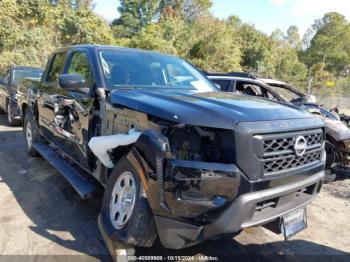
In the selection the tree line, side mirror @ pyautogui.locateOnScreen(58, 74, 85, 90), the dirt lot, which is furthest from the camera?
the tree line

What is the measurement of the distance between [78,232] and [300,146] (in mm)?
2409

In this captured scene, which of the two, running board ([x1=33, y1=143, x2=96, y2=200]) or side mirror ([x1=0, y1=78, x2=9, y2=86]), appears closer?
running board ([x1=33, y1=143, x2=96, y2=200])

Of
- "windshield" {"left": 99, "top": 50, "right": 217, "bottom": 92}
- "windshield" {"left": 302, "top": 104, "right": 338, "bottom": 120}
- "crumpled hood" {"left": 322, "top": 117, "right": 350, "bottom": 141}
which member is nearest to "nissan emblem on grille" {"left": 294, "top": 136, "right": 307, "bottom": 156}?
"windshield" {"left": 99, "top": 50, "right": 217, "bottom": 92}

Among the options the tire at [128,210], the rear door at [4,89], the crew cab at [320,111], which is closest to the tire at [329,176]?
the crew cab at [320,111]

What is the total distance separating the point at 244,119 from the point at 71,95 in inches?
96.7

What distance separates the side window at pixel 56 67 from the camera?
16.5 feet

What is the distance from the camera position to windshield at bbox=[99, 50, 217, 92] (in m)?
3.72

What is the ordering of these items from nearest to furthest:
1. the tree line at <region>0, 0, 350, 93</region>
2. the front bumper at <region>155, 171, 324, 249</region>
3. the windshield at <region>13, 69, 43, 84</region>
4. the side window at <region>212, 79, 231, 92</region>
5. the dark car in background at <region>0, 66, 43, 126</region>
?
1. the front bumper at <region>155, 171, 324, 249</region>
2. the side window at <region>212, 79, 231, 92</region>
3. the dark car in background at <region>0, 66, 43, 126</region>
4. the windshield at <region>13, 69, 43, 84</region>
5. the tree line at <region>0, 0, 350, 93</region>


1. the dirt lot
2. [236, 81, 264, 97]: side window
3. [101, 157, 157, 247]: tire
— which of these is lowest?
the dirt lot

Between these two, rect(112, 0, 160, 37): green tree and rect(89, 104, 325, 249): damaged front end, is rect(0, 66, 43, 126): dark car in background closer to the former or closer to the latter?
rect(89, 104, 325, 249): damaged front end

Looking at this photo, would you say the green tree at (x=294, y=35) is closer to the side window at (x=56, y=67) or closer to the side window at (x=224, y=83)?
the side window at (x=224, y=83)

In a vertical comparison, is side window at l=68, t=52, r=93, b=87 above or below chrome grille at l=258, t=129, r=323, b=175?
above

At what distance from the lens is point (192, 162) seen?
2.37 metres

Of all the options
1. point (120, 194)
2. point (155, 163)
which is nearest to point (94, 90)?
point (120, 194)
